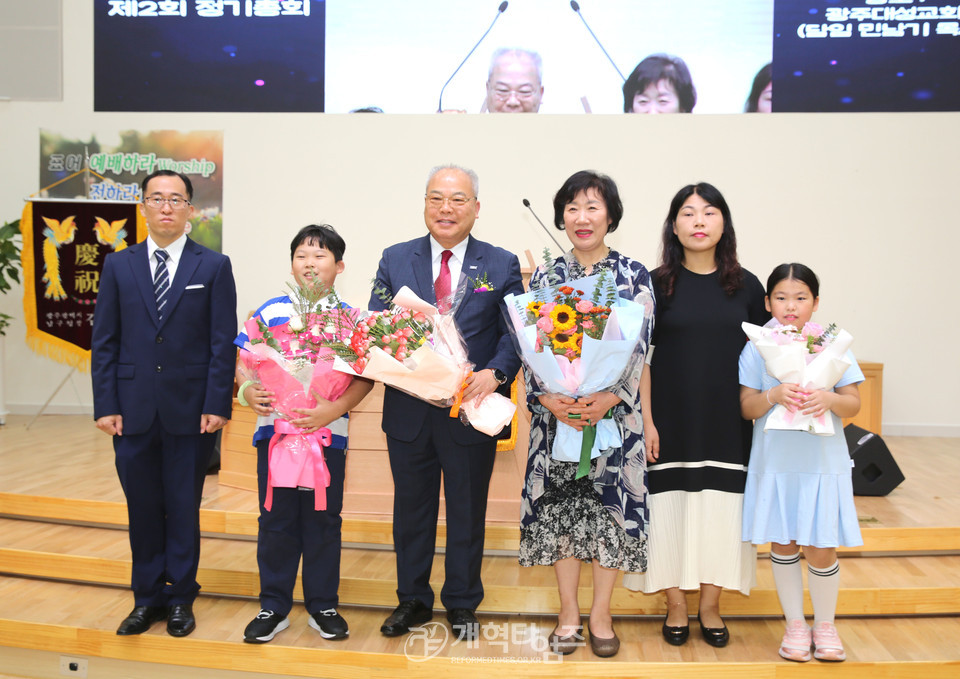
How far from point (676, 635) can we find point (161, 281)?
2.02m

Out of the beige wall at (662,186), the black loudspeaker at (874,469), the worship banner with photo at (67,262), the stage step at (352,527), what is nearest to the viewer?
the stage step at (352,527)

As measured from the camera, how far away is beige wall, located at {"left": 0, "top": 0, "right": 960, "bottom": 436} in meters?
5.71

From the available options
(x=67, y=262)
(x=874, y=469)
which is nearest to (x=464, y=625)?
(x=874, y=469)

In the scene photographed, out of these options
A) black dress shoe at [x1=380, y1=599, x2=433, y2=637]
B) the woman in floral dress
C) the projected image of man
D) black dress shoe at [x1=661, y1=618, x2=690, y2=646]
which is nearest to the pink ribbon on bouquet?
black dress shoe at [x1=380, y1=599, x2=433, y2=637]

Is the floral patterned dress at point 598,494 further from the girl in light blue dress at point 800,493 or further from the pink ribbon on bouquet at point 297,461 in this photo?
the pink ribbon on bouquet at point 297,461

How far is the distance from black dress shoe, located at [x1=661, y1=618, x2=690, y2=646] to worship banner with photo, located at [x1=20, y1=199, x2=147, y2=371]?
4.73 meters

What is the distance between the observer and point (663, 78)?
566 cm

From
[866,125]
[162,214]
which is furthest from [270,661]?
[866,125]

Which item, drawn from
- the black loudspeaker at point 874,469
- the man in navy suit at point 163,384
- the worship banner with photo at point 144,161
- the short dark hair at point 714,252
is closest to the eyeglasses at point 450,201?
the short dark hair at point 714,252

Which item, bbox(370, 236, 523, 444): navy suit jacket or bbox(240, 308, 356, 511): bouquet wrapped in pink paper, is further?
bbox(370, 236, 523, 444): navy suit jacket

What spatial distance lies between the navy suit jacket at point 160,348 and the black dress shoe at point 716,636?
1.72m

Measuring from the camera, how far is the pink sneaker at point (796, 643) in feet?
7.19

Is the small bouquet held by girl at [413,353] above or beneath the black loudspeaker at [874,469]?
above

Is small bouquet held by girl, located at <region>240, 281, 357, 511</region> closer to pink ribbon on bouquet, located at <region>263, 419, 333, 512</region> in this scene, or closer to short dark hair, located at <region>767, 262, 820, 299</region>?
pink ribbon on bouquet, located at <region>263, 419, 333, 512</region>
